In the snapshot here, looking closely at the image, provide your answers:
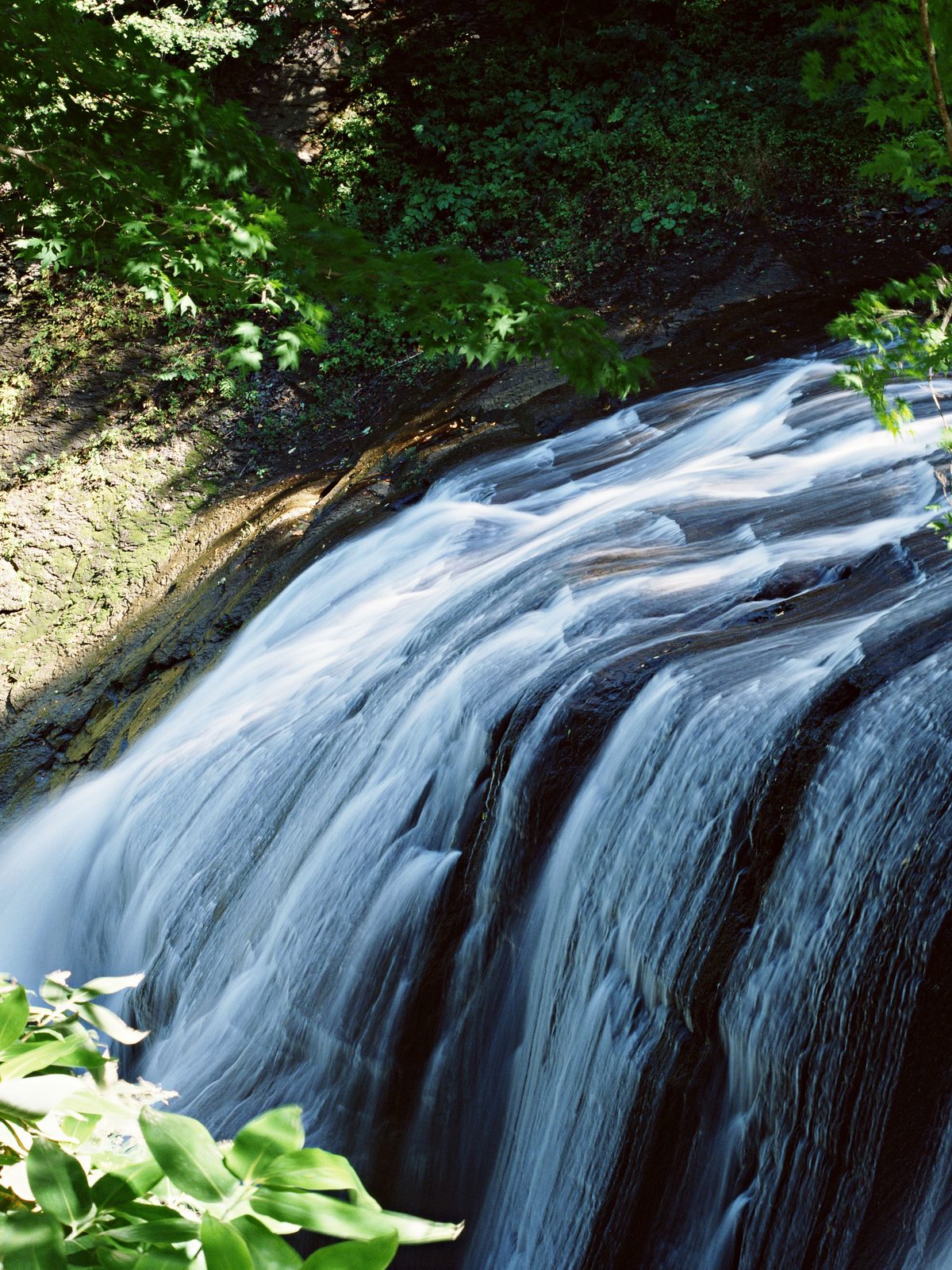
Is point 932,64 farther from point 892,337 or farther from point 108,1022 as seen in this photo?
point 108,1022

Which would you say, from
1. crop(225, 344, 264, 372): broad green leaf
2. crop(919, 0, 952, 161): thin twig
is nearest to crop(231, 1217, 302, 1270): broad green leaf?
crop(919, 0, 952, 161): thin twig

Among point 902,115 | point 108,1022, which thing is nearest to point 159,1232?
point 108,1022

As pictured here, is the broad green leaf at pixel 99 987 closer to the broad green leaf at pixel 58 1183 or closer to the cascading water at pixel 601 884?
the broad green leaf at pixel 58 1183

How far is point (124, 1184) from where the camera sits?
0.69 m

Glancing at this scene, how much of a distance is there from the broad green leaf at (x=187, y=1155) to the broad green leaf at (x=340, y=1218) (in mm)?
30

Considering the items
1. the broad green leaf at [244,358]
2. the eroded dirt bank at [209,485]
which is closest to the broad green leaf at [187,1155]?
the broad green leaf at [244,358]

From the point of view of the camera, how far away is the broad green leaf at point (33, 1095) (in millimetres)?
711

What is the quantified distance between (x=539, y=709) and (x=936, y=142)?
7.12ft

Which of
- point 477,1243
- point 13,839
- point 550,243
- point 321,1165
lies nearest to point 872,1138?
point 477,1243

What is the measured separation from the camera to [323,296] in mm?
3568

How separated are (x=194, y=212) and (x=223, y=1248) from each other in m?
3.12

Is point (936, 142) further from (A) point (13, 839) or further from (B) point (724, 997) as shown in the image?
(A) point (13, 839)

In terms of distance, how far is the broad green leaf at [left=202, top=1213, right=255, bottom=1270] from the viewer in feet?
1.98

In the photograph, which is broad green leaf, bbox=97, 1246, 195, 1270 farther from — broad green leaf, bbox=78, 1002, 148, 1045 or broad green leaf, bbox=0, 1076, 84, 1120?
broad green leaf, bbox=78, 1002, 148, 1045
